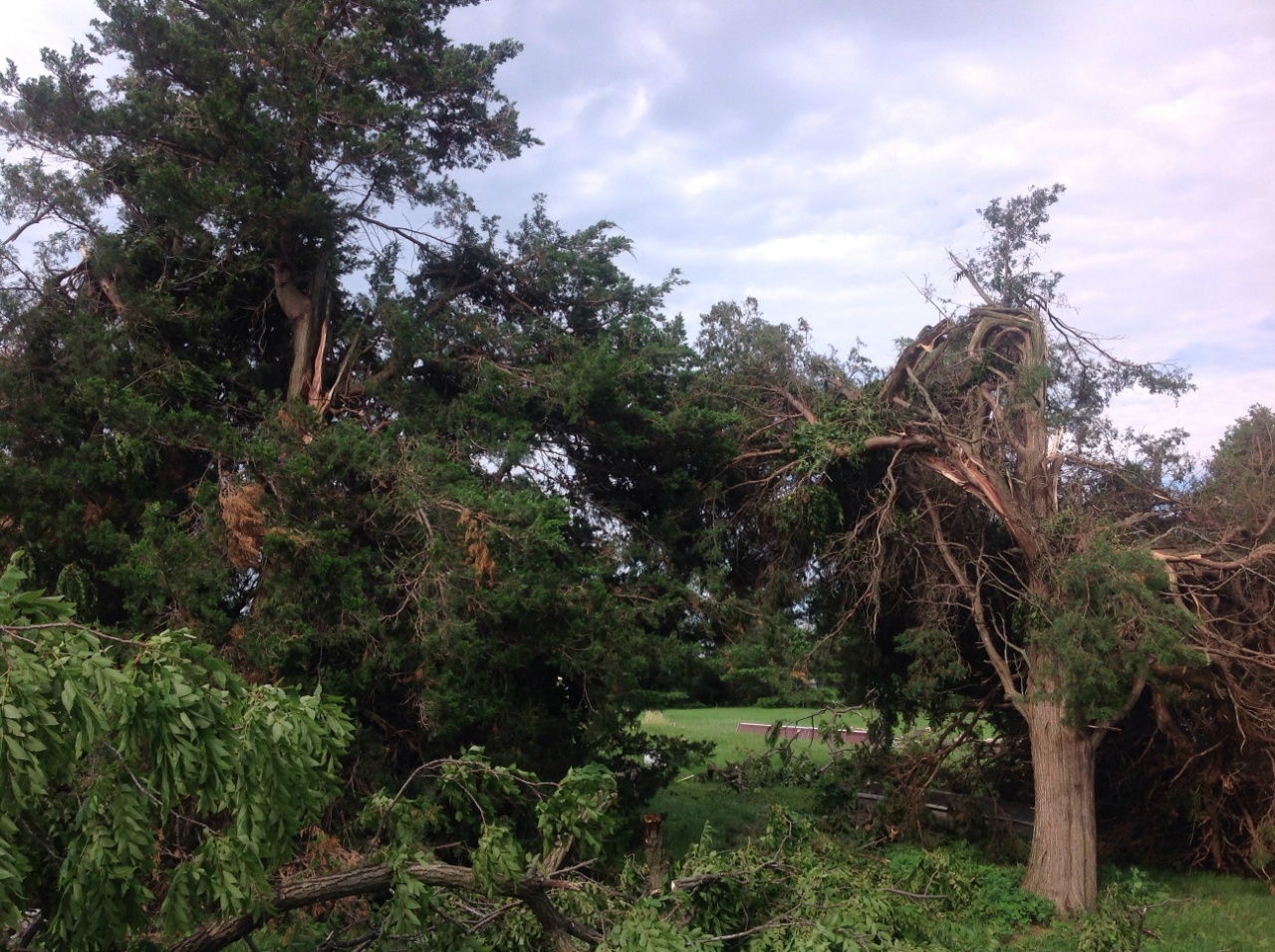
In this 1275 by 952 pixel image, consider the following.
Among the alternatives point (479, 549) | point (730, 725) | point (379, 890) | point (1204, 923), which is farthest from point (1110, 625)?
point (730, 725)

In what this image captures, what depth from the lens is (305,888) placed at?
431 centimetres

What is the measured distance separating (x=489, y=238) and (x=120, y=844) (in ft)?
37.3

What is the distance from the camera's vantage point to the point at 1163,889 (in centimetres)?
1148

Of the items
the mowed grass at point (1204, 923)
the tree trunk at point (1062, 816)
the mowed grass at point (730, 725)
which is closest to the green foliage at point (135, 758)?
the mowed grass at point (1204, 923)

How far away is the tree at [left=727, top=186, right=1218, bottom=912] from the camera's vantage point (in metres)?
10.5

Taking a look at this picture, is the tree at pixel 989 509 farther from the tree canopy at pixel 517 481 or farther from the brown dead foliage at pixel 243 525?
the brown dead foliage at pixel 243 525

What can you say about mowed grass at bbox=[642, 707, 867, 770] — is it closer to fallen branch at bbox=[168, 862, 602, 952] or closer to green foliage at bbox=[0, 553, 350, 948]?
fallen branch at bbox=[168, 862, 602, 952]

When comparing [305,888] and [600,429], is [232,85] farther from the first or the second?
[305,888]

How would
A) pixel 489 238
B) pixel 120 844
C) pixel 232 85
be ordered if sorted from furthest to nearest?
pixel 489 238 < pixel 232 85 < pixel 120 844

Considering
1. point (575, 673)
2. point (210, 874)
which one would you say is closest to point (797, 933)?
point (210, 874)

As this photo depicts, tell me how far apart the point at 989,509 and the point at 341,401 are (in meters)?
8.22

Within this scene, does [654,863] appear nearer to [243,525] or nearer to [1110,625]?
[243,525]

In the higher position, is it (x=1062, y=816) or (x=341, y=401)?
(x=341, y=401)

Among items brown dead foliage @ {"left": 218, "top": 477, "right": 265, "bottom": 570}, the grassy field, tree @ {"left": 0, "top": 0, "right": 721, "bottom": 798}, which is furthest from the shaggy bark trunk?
the grassy field
